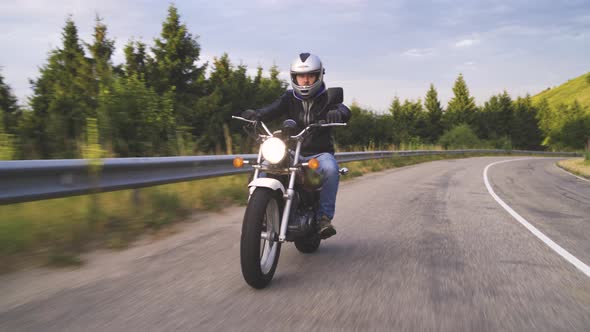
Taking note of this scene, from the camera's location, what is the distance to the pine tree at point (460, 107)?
83.1 m

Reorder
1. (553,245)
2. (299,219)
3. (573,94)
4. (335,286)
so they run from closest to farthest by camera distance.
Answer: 1. (335,286)
2. (299,219)
3. (553,245)
4. (573,94)

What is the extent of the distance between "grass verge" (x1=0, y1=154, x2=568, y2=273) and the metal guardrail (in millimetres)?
414

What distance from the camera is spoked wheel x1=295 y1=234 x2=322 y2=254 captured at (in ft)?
14.5

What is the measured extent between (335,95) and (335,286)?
1.86m

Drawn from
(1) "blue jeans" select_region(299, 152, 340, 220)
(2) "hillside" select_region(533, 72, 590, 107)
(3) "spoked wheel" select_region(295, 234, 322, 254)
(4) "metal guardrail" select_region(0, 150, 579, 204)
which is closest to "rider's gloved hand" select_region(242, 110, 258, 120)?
(1) "blue jeans" select_region(299, 152, 340, 220)

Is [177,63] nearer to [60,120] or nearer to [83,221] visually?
[60,120]

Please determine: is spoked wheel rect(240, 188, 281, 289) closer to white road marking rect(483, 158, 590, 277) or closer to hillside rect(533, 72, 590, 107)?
white road marking rect(483, 158, 590, 277)

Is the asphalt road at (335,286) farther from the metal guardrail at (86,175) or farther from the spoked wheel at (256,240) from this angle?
the metal guardrail at (86,175)

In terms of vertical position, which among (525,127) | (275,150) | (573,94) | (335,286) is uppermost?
(573,94)

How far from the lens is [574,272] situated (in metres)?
4.11

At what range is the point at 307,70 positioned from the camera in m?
4.18

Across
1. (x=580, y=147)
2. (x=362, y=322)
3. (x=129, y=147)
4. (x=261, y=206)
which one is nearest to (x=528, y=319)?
(x=362, y=322)

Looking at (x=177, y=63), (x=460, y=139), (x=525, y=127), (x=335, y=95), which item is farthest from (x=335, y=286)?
(x=525, y=127)

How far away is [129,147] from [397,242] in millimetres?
5680
